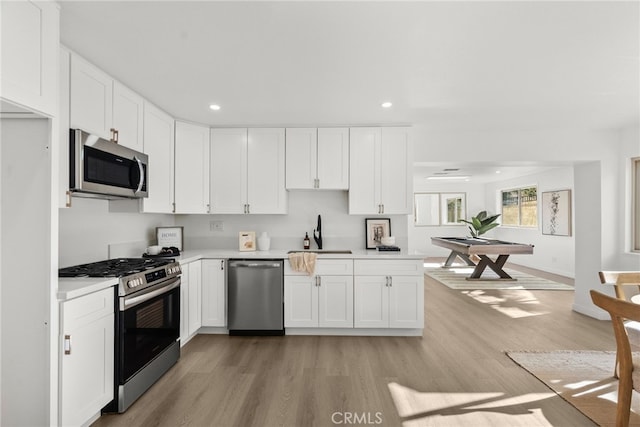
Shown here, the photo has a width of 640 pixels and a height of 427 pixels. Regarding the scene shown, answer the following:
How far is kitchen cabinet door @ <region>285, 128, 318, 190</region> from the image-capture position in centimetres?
402

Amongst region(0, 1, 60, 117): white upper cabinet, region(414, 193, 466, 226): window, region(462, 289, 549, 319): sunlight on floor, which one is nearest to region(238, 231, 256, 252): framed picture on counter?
region(0, 1, 60, 117): white upper cabinet

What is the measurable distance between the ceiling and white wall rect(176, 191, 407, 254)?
119 cm

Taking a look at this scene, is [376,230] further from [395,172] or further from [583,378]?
[583,378]

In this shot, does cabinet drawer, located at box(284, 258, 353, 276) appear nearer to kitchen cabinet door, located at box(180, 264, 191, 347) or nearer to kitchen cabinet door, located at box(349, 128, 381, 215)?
kitchen cabinet door, located at box(349, 128, 381, 215)

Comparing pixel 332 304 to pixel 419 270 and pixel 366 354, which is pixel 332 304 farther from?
pixel 419 270

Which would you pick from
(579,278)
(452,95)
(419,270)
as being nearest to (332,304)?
(419,270)

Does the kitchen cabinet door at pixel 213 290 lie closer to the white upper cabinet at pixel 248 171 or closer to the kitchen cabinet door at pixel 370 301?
the white upper cabinet at pixel 248 171

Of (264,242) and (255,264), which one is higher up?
(264,242)

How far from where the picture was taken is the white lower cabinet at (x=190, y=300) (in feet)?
A: 10.8

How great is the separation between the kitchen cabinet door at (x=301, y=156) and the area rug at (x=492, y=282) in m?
3.83

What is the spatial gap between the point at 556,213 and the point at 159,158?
328 inches

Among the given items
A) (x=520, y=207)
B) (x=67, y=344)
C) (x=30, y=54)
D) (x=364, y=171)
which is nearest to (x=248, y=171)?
(x=364, y=171)

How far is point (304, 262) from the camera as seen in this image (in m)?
3.65

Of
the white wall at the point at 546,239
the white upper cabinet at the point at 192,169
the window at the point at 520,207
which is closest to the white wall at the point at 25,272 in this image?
the white upper cabinet at the point at 192,169
